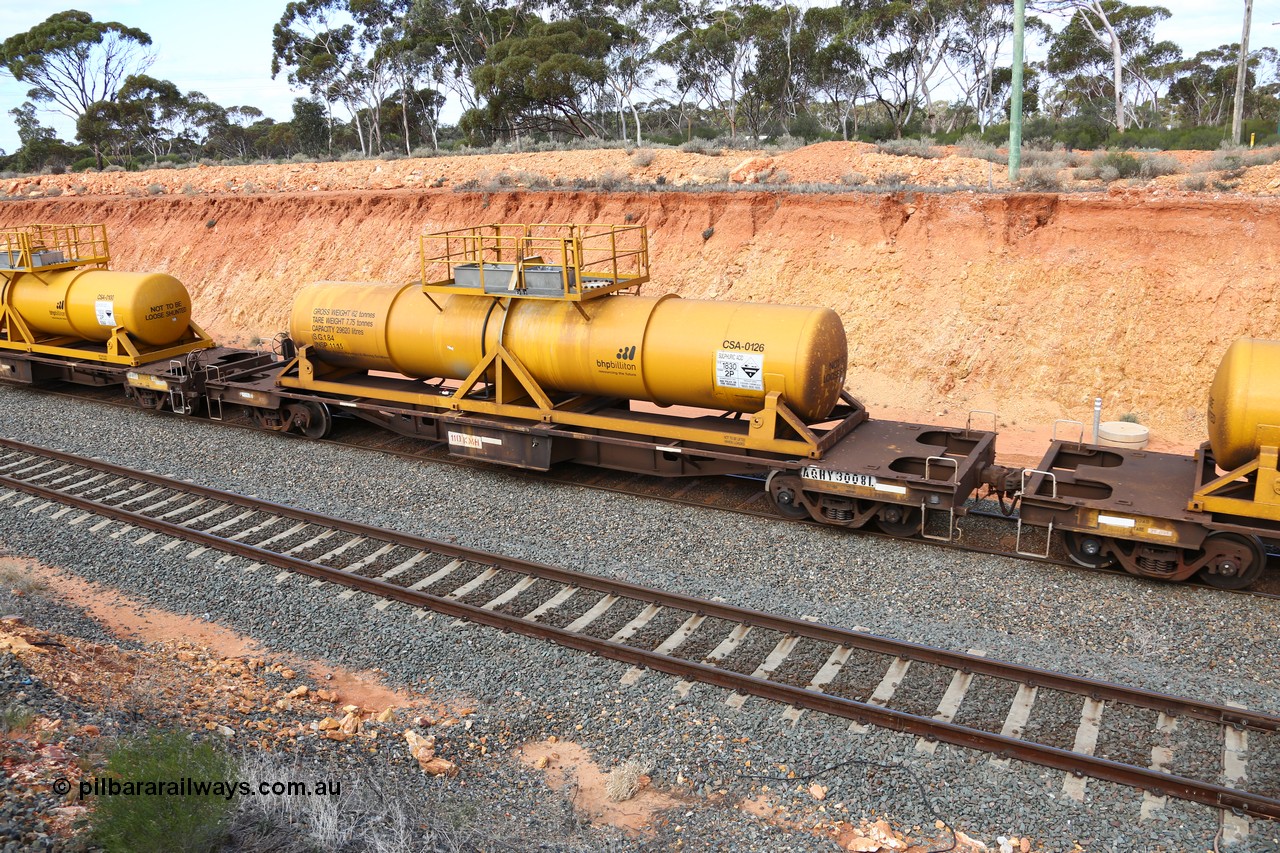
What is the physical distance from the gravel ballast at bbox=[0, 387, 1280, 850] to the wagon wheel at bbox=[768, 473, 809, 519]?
0.75ft

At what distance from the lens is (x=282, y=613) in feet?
33.1

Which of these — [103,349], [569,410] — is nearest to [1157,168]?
[569,410]

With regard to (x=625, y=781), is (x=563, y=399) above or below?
above

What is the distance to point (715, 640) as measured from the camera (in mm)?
9195

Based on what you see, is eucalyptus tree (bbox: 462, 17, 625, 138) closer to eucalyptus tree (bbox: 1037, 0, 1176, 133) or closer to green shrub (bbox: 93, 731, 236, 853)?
eucalyptus tree (bbox: 1037, 0, 1176, 133)

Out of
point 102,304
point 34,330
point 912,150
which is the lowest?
point 34,330

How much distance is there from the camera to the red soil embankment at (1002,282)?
55.8 ft

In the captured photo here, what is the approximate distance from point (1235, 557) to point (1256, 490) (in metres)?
0.76

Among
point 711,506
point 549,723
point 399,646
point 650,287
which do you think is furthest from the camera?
point 650,287

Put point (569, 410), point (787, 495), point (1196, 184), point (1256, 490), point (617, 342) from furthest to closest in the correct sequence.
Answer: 1. point (1196, 184)
2. point (569, 410)
3. point (617, 342)
4. point (787, 495)
5. point (1256, 490)

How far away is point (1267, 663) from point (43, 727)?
417 inches

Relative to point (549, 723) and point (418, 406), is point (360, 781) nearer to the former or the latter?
point (549, 723)

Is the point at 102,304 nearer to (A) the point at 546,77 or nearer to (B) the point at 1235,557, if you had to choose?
(B) the point at 1235,557

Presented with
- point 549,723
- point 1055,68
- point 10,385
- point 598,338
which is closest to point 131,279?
point 10,385
